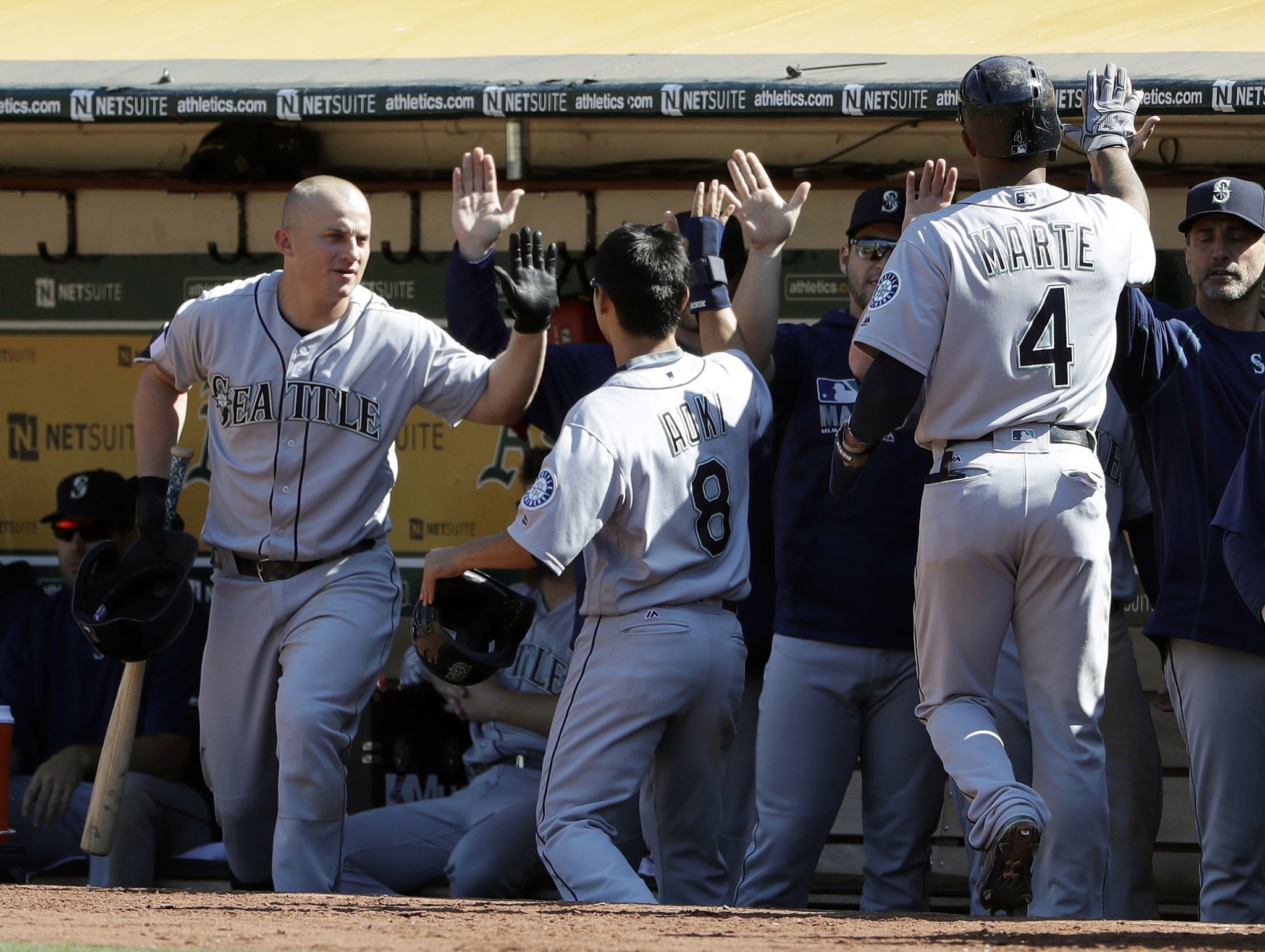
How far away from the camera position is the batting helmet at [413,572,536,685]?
148 inches

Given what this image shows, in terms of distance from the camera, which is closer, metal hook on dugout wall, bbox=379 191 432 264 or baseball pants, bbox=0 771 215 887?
baseball pants, bbox=0 771 215 887

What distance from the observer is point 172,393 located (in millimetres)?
4250

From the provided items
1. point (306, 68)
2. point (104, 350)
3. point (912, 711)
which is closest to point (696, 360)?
point (912, 711)

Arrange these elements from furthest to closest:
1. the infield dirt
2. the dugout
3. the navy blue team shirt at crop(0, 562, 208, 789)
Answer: the navy blue team shirt at crop(0, 562, 208, 789) < the dugout < the infield dirt

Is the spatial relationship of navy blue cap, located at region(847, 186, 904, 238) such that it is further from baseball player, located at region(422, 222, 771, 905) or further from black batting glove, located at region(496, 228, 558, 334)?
black batting glove, located at region(496, 228, 558, 334)

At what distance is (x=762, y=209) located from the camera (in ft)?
12.8

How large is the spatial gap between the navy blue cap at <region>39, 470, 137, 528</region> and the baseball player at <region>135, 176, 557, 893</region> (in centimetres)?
120

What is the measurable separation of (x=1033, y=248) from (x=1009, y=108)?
272 millimetres

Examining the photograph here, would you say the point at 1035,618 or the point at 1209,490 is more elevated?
the point at 1209,490

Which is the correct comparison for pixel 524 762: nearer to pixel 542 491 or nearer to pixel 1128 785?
pixel 542 491

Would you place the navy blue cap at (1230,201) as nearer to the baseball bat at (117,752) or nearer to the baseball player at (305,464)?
the baseball player at (305,464)

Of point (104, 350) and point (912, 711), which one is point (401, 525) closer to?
point (104, 350)

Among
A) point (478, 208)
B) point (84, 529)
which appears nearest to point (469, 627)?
point (478, 208)

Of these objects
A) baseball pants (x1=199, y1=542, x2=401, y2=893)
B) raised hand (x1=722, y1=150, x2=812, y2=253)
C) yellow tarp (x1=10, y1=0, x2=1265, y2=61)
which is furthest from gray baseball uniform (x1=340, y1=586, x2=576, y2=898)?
yellow tarp (x1=10, y1=0, x2=1265, y2=61)
